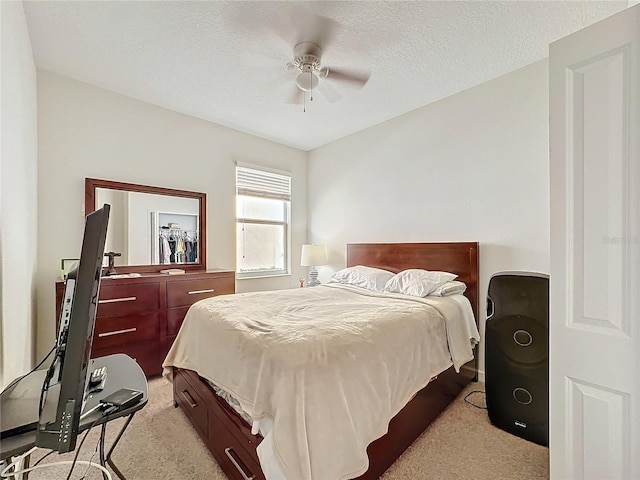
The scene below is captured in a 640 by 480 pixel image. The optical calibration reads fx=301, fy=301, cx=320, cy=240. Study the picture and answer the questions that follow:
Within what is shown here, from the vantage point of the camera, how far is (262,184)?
4348 mm

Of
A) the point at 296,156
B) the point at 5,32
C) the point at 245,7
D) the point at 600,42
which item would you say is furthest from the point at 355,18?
the point at 296,156

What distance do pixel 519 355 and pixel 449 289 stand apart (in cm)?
80

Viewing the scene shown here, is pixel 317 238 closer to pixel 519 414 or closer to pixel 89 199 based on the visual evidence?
pixel 89 199

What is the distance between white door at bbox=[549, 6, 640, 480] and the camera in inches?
43.3

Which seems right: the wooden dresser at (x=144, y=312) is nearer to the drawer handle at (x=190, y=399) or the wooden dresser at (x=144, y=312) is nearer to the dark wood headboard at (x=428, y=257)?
the drawer handle at (x=190, y=399)

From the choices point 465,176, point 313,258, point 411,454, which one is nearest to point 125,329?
point 313,258

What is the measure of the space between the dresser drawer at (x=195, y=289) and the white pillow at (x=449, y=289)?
220cm

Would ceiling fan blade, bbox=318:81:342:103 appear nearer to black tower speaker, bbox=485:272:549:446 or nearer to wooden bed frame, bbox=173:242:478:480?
wooden bed frame, bbox=173:242:478:480

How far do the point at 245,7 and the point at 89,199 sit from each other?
227 centimetres

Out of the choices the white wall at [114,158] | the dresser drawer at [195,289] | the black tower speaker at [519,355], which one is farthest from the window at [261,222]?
the black tower speaker at [519,355]

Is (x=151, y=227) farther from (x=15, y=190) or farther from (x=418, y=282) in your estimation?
(x=418, y=282)

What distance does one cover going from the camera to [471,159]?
9.79 feet

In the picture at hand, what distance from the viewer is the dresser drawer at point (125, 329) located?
265 cm

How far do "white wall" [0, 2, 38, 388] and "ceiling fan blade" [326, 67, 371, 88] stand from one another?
1.94m
